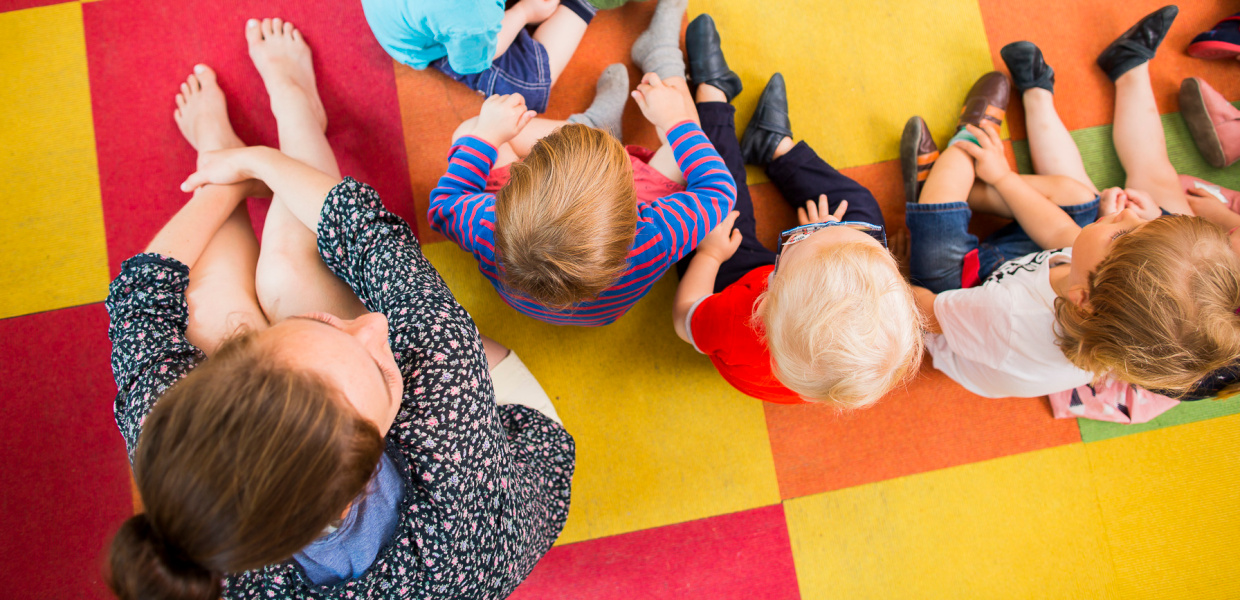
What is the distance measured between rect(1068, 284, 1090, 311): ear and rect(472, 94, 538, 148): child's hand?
1.20 metres

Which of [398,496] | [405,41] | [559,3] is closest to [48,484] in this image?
[398,496]

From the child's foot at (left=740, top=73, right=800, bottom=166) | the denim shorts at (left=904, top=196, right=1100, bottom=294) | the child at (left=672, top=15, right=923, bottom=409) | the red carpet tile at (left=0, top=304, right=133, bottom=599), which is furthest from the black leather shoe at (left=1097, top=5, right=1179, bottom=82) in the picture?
the red carpet tile at (left=0, top=304, right=133, bottom=599)

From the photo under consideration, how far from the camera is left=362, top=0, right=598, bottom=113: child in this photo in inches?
48.9

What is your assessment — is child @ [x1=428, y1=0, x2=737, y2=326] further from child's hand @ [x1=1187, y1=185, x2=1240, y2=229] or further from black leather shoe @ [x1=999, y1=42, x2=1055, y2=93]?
child's hand @ [x1=1187, y1=185, x2=1240, y2=229]

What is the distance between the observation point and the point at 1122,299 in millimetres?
966

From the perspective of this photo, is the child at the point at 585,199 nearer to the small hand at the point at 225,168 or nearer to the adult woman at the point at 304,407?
the adult woman at the point at 304,407

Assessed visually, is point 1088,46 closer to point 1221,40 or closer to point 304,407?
point 1221,40

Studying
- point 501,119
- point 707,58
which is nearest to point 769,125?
point 707,58

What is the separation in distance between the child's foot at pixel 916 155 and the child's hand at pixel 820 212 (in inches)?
9.5

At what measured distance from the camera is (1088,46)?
1700 millimetres

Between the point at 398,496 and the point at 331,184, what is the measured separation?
74cm

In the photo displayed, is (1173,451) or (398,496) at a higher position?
(398,496)

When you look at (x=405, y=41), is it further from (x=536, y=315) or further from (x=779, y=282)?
(x=779, y=282)

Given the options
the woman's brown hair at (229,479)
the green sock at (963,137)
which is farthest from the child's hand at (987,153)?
the woman's brown hair at (229,479)
